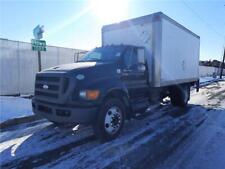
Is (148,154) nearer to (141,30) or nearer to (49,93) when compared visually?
(49,93)

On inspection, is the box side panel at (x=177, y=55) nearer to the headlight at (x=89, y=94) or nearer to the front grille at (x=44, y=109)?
the headlight at (x=89, y=94)

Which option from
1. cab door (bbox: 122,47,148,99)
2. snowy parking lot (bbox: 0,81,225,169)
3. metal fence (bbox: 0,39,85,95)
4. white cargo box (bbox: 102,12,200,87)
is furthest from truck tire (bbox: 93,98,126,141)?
metal fence (bbox: 0,39,85,95)

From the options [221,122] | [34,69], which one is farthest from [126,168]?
[34,69]

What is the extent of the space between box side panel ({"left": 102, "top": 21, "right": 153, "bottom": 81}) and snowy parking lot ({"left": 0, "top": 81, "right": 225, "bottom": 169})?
1929mm

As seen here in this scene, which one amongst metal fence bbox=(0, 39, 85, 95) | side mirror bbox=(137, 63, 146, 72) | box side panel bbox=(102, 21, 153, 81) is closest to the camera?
side mirror bbox=(137, 63, 146, 72)

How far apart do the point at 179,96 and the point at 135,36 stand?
3.72 metres

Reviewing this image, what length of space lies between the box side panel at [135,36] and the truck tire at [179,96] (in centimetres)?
292

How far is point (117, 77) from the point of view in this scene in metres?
5.71

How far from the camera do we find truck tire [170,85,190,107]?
9531 millimetres

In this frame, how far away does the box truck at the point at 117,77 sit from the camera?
4922mm

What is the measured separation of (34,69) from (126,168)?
374 inches

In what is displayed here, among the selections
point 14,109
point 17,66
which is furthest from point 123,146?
point 17,66

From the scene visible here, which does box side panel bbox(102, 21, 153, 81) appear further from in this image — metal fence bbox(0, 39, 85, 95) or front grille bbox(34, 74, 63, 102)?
metal fence bbox(0, 39, 85, 95)

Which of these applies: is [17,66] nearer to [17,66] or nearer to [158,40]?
[17,66]
